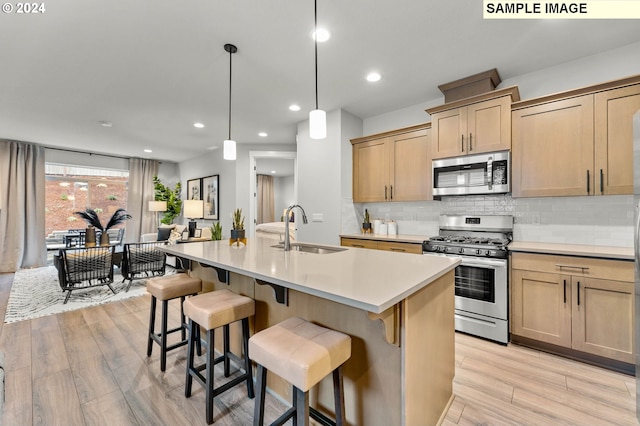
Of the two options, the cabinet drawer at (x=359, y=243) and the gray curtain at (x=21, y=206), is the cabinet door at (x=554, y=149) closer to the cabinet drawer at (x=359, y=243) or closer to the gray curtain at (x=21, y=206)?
the cabinet drawer at (x=359, y=243)

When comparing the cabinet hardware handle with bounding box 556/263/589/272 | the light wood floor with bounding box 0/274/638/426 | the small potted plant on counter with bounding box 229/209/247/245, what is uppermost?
the small potted plant on counter with bounding box 229/209/247/245

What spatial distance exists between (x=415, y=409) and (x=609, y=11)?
307cm

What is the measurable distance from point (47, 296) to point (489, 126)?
6.16 meters

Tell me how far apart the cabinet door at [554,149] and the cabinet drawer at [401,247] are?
1.11 metres

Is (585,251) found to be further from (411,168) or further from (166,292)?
(166,292)

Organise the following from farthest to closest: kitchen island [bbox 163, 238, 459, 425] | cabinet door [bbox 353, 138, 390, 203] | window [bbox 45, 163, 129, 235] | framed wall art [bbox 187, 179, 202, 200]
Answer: framed wall art [bbox 187, 179, 202, 200], window [bbox 45, 163, 129, 235], cabinet door [bbox 353, 138, 390, 203], kitchen island [bbox 163, 238, 459, 425]

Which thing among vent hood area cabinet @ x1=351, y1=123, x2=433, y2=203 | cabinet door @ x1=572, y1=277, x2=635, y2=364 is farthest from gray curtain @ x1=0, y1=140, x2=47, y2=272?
cabinet door @ x1=572, y1=277, x2=635, y2=364

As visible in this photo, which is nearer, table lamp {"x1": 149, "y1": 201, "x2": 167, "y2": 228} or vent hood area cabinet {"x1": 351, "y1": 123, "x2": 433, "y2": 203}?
vent hood area cabinet {"x1": 351, "y1": 123, "x2": 433, "y2": 203}

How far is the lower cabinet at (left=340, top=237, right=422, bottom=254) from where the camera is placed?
3117mm

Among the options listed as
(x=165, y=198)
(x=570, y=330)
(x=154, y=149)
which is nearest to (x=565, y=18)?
(x=570, y=330)

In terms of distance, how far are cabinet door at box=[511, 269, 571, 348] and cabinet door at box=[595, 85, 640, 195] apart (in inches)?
34.9

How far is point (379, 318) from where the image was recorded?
43.9 inches

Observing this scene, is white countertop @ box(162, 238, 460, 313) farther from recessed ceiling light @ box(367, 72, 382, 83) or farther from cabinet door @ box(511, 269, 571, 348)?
recessed ceiling light @ box(367, 72, 382, 83)

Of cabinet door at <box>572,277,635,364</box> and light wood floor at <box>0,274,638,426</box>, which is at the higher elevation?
cabinet door at <box>572,277,635,364</box>
